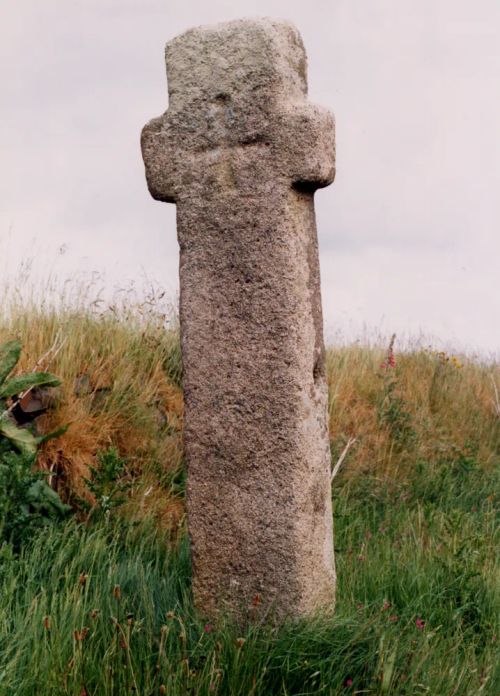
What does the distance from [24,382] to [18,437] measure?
368 millimetres

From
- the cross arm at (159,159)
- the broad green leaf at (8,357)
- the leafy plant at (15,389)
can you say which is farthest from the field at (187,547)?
the cross arm at (159,159)

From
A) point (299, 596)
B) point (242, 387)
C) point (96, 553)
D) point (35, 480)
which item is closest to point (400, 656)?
point (299, 596)

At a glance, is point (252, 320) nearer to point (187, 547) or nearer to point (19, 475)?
point (187, 547)

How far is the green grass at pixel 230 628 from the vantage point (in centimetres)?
304

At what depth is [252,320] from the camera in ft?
12.0

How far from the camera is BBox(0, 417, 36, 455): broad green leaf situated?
209 inches

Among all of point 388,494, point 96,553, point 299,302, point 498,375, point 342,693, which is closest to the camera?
point 342,693

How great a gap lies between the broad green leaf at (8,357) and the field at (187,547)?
1.40 ft

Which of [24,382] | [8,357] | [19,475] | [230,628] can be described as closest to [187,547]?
[19,475]

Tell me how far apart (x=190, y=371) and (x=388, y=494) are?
319 centimetres

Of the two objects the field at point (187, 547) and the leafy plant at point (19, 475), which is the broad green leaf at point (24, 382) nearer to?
the leafy plant at point (19, 475)

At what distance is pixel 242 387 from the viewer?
367 cm

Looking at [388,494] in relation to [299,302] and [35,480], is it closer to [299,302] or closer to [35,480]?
[35,480]

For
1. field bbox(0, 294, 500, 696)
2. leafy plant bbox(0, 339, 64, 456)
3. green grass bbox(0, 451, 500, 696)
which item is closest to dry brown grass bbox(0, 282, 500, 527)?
field bbox(0, 294, 500, 696)
